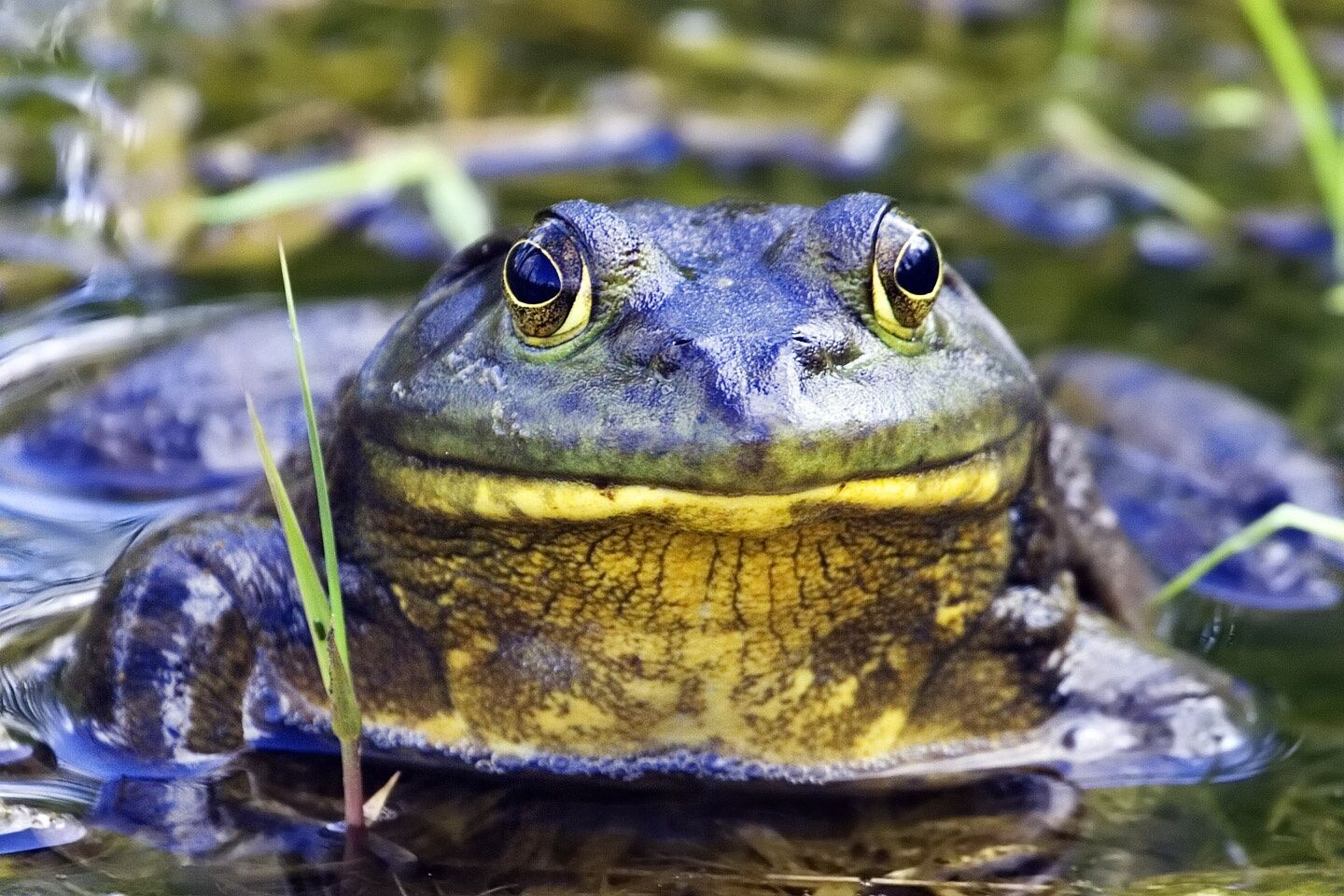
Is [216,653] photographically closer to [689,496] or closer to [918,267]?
[689,496]

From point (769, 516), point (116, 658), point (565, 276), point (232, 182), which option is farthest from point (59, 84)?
point (769, 516)

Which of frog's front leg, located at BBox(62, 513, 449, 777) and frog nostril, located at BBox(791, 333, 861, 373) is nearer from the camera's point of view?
frog nostril, located at BBox(791, 333, 861, 373)

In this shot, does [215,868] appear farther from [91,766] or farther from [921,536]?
[921,536]

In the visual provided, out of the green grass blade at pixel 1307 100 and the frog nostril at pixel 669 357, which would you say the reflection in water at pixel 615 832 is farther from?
the green grass blade at pixel 1307 100

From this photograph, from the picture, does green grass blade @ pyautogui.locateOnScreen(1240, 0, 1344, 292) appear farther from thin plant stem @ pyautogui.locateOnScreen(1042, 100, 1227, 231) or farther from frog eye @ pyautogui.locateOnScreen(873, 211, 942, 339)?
frog eye @ pyautogui.locateOnScreen(873, 211, 942, 339)

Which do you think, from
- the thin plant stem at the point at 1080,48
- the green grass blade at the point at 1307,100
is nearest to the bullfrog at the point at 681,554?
the green grass blade at the point at 1307,100

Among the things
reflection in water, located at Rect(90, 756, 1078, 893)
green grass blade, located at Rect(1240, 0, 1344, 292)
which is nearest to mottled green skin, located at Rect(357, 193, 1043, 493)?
reflection in water, located at Rect(90, 756, 1078, 893)

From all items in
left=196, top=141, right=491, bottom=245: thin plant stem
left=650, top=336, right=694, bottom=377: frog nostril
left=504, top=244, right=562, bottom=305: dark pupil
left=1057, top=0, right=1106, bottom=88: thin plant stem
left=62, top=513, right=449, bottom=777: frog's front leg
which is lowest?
left=62, top=513, right=449, bottom=777: frog's front leg
